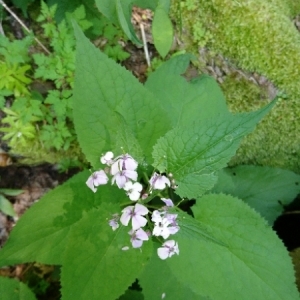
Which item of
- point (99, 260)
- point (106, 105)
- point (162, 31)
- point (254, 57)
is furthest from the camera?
point (254, 57)

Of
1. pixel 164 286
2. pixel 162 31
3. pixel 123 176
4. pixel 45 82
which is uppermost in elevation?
pixel 162 31

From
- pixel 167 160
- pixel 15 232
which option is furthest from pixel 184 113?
pixel 15 232

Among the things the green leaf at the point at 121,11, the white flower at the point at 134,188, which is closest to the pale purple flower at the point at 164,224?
the white flower at the point at 134,188

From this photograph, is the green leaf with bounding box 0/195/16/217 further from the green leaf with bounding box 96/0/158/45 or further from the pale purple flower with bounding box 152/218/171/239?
the pale purple flower with bounding box 152/218/171/239

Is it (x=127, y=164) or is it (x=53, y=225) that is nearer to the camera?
(x=127, y=164)

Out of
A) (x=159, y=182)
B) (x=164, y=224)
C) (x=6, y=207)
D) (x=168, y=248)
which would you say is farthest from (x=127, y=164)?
(x=6, y=207)

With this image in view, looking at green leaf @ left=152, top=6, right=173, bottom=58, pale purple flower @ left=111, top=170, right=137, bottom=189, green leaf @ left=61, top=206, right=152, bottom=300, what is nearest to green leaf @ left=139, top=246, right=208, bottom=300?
green leaf @ left=61, top=206, right=152, bottom=300

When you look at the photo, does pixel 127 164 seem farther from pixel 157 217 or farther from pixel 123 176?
pixel 157 217
